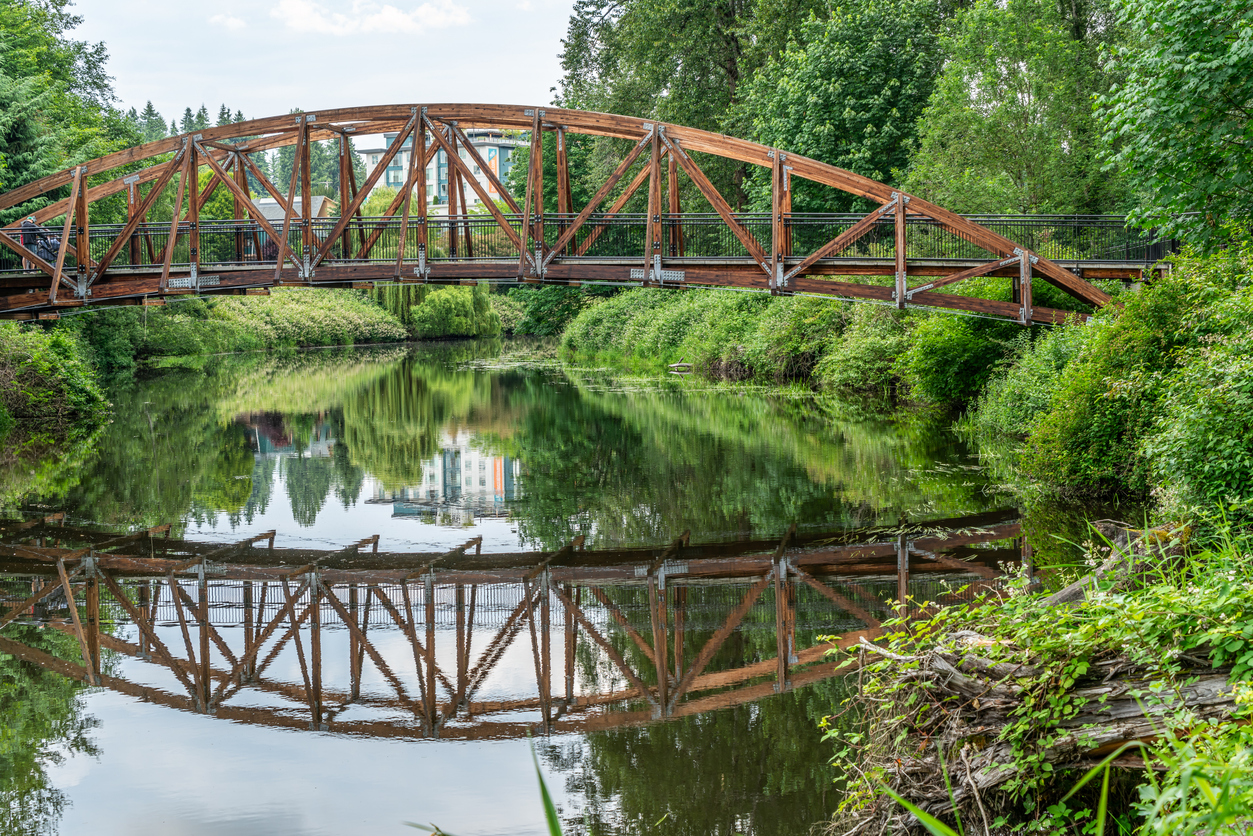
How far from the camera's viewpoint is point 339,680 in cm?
914

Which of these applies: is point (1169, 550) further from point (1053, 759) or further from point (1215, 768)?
point (1215, 768)

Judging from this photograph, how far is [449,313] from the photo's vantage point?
72750 mm

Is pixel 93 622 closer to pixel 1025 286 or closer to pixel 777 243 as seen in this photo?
pixel 777 243

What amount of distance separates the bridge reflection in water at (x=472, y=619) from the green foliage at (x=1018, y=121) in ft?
68.3

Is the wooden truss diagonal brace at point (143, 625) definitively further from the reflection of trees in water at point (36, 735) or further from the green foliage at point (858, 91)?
the green foliage at point (858, 91)

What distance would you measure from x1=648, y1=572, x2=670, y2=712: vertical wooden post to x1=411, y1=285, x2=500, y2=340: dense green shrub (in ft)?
201

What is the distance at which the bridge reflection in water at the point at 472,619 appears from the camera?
8.54 metres

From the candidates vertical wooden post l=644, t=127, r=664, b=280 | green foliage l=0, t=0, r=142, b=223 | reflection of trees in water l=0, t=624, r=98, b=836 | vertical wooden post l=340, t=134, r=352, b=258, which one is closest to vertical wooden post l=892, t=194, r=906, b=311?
vertical wooden post l=644, t=127, r=664, b=280

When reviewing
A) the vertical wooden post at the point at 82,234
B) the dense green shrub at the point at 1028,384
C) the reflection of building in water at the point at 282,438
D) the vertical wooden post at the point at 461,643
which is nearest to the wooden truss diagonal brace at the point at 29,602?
the vertical wooden post at the point at 461,643

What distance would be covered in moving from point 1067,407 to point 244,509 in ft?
41.5

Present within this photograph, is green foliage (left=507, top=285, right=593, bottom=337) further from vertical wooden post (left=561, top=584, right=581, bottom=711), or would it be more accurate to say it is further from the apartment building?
the apartment building

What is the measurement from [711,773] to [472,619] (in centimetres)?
410

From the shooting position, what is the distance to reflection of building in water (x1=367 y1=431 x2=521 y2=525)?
16.8m

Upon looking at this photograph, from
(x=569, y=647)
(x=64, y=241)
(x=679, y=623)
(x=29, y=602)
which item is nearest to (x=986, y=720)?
(x=569, y=647)
